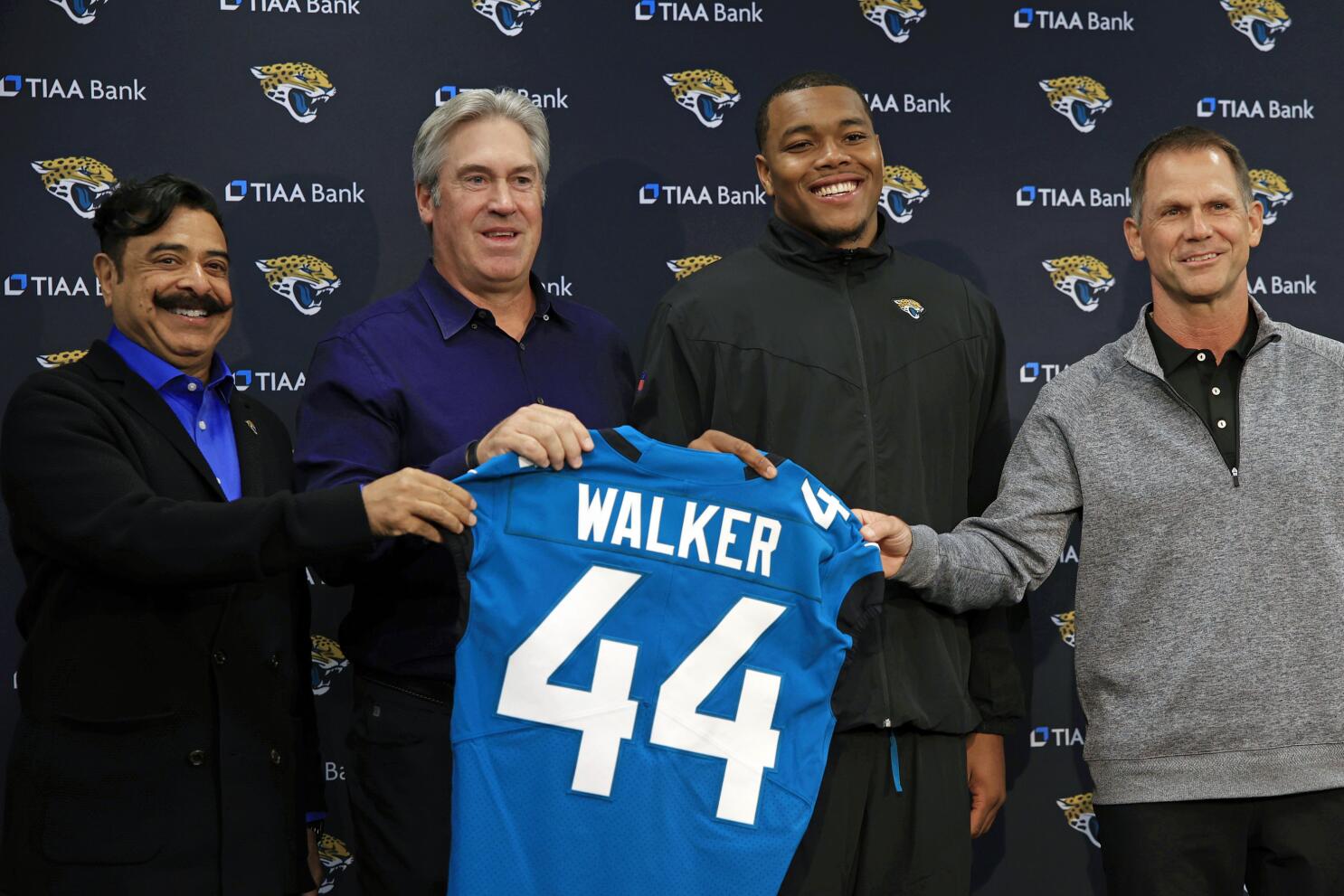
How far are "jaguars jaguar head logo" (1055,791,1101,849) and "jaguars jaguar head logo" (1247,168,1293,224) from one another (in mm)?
1595

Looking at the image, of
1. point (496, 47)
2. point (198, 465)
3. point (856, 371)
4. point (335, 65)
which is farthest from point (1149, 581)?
point (335, 65)

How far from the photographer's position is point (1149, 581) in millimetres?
2162

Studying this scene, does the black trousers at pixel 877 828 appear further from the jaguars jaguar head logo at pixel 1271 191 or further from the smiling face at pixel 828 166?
the jaguars jaguar head logo at pixel 1271 191

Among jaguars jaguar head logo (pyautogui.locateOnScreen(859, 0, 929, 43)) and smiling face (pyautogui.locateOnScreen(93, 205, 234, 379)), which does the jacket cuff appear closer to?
smiling face (pyautogui.locateOnScreen(93, 205, 234, 379))

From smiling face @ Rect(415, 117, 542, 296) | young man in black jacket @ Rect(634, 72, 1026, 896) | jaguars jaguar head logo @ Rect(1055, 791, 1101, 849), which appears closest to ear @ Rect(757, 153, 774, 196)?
young man in black jacket @ Rect(634, 72, 1026, 896)

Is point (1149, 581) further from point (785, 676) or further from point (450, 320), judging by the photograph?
point (450, 320)

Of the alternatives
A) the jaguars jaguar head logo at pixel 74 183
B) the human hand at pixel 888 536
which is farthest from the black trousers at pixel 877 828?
the jaguars jaguar head logo at pixel 74 183

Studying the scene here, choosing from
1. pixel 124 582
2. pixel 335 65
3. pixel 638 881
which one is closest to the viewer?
pixel 638 881

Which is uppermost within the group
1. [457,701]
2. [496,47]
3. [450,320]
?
[496,47]

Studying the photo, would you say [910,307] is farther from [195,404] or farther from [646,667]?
[195,404]

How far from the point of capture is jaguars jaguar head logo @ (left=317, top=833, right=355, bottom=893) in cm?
289

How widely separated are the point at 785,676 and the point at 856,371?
0.58 m

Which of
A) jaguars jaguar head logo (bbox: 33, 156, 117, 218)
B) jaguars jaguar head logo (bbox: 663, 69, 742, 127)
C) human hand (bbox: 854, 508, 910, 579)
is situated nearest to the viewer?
human hand (bbox: 854, 508, 910, 579)

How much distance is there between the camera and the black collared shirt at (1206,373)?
2219 millimetres
